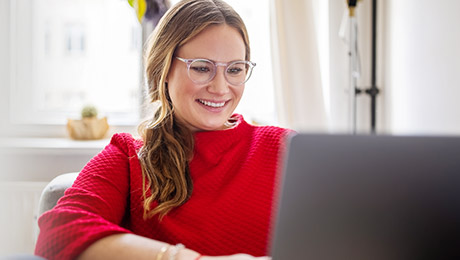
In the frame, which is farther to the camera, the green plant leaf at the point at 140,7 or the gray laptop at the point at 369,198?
the green plant leaf at the point at 140,7

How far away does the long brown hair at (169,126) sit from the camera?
1143 mm

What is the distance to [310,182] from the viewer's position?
57cm

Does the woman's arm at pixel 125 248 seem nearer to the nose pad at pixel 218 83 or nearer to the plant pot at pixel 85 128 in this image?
the nose pad at pixel 218 83

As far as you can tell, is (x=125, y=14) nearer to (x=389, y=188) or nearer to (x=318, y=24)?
(x=318, y=24)

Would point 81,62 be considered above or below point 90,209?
above

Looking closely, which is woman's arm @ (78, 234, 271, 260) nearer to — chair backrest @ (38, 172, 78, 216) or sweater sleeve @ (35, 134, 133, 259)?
sweater sleeve @ (35, 134, 133, 259)

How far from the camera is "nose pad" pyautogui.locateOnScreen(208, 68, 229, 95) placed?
1.20 meters

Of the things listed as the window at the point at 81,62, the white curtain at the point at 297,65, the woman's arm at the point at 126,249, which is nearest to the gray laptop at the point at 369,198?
the woman's arm at the point at 126,249

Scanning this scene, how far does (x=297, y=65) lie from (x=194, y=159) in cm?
114

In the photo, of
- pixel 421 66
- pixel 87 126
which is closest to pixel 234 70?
pixel 421 66

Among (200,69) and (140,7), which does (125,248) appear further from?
(140,7)

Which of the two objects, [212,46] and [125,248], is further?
[212,46]

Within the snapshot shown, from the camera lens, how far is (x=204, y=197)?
3.76ft

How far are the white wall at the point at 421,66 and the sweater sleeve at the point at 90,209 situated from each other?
35.4 inches
